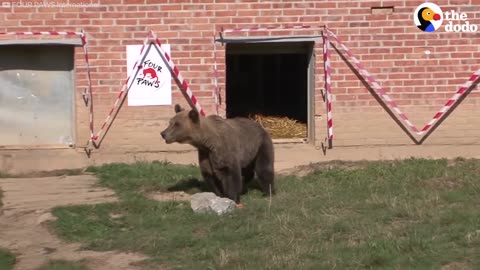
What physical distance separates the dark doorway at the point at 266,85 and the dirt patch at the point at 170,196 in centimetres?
402

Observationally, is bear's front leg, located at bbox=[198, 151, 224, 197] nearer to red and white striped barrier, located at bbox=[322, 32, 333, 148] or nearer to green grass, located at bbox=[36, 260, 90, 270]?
green grass, located at bbox=[36, 260, 90, 270]

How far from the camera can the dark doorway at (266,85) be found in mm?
13969

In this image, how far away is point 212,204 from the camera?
856cm

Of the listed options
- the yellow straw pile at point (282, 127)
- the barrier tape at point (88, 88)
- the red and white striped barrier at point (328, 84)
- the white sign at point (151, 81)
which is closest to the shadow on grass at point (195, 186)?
the white sign at point (151, 81)

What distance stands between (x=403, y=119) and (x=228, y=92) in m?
3.58

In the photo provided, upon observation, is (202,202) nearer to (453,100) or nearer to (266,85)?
(453,100)

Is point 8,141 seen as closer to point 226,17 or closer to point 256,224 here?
point 226,17

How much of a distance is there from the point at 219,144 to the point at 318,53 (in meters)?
3.53

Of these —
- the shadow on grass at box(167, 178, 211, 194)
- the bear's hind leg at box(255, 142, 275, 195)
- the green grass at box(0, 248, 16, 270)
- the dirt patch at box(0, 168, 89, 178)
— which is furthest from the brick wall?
the green grass at box(0, 248, 16, 270)

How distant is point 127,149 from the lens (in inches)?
471

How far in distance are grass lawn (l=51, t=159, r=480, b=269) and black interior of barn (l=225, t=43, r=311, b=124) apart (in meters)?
3.14

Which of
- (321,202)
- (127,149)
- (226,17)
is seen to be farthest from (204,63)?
(321,202)

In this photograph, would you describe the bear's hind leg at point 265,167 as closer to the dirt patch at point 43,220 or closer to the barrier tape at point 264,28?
the dirt patch at point 43,220

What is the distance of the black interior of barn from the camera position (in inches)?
551
